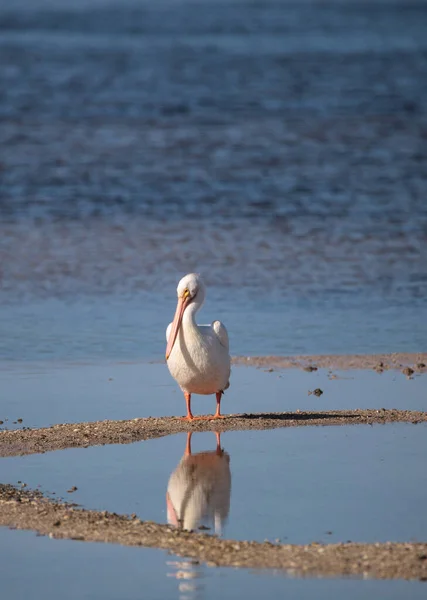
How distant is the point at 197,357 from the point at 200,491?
6.59ft

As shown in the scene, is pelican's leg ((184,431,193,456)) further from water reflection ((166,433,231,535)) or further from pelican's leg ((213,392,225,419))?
pelican's leg ((213,392,225,419))

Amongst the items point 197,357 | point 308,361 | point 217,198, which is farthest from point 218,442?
point 217,198

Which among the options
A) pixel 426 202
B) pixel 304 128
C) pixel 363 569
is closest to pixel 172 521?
pixel 363 569

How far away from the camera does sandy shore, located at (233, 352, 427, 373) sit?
37.2 feet

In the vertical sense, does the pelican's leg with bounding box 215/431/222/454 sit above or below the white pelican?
below

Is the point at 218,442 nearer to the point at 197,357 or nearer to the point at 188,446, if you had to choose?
the point at 188,446

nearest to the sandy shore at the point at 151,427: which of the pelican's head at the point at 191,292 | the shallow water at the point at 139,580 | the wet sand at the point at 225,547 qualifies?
the pelican's head at the point at 191,292

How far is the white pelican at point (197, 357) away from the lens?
9.45m

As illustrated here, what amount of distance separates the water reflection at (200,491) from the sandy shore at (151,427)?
0.53 meters

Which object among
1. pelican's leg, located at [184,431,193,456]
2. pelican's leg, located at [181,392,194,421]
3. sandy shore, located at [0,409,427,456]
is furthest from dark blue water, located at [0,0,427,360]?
pelican's leg, located at [184,431,193,456]

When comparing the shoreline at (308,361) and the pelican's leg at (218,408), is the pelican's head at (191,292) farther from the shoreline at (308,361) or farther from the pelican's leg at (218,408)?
the shoreline at (308,361)

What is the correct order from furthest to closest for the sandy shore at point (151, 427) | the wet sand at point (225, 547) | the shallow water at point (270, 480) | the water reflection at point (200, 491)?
1. the sandy shore at point (151, 427)
2. the water reflection at point (200, 491)
3. the shallow water at point (270, 480)
4. the wet sand at point (225, 547)

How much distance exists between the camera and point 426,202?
2122 cm

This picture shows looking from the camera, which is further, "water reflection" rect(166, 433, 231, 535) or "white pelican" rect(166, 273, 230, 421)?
"white pelican" rect(166, 273, 230, 421)
